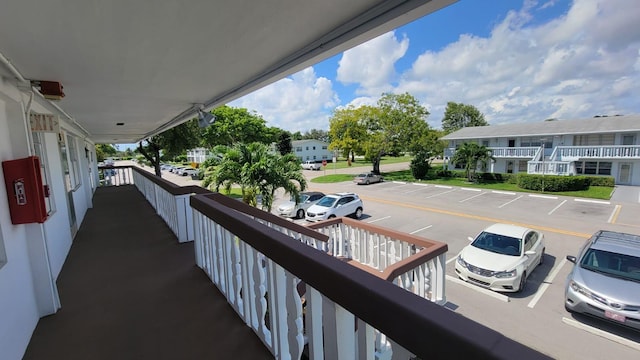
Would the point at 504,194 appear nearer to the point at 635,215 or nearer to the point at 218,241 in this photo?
the point at 635,215

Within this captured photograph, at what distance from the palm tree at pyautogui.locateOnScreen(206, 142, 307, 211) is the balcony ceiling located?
4467 millimetres

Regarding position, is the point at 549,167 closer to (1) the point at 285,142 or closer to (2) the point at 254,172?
(2) the point at 254,172

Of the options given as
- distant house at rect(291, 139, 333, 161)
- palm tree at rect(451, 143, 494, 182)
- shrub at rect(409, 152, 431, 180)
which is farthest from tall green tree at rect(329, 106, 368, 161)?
distant house at rect(291, 139, 333, 161)

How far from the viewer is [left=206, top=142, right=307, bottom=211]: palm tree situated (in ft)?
25.5

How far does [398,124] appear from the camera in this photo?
89.8 ft

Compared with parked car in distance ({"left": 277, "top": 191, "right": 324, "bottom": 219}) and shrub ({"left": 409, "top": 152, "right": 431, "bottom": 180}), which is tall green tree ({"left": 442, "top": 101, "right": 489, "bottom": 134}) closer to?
shrub ({"left": 409, "top": 152, "right": 431, "bottom": 180})

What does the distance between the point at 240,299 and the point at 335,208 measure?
1042 centimetres

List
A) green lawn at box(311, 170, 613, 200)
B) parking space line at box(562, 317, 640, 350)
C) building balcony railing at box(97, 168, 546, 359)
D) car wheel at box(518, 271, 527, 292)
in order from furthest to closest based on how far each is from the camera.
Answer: green lawn at box(311, 170, 613, 200) → car wheel at box(518, 271, 527, 292) → parking space line at box(562, 317, 640, 350) → building balcony railing at box(97, 168, 546, 359)

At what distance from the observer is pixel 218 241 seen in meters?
2.65

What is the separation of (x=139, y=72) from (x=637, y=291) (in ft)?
28.3

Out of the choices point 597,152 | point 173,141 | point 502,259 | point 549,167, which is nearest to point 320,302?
point 502,259

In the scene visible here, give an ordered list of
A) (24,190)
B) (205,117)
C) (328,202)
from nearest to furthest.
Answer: (24,190) → (205,117) → (328,202)

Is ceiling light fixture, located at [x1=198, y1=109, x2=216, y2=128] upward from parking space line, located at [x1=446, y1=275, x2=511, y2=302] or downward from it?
upward

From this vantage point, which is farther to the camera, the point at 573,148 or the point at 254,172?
the point at 573,148
